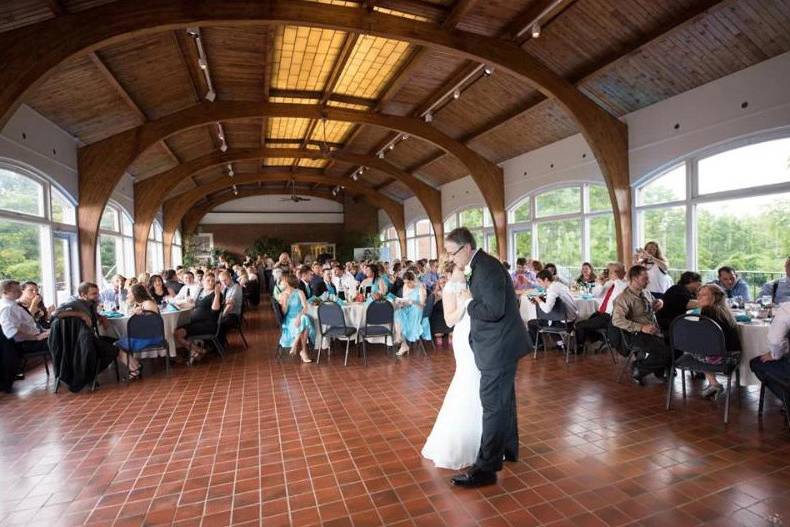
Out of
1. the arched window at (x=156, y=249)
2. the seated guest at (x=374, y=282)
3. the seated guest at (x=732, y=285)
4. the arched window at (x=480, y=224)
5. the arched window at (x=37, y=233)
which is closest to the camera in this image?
the seated guest at (x=732, y=285)

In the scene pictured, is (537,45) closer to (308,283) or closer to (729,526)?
(308,283)

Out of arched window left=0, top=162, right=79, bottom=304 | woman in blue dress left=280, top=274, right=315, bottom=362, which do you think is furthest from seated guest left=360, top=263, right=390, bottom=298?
arched window left=0, top=162, right=79, bottom=304

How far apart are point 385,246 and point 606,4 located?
1875 cm

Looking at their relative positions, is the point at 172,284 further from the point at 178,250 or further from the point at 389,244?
the point at 389,244

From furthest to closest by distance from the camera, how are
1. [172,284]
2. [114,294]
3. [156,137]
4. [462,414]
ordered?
[156,137] → [172,284] → [114,294] → [462,414]

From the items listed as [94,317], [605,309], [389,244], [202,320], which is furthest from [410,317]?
[389,244]

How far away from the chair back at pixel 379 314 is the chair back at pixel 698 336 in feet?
11.0

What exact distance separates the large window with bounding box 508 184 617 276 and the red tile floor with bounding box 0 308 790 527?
548 centimetres

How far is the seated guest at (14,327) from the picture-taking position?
5.03 m

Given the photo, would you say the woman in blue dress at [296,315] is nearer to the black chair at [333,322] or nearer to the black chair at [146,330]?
the black chair at [333,322]

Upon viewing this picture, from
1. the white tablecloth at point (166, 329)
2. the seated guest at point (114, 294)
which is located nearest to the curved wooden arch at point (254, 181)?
Result: the seated guest at point (114, 294)

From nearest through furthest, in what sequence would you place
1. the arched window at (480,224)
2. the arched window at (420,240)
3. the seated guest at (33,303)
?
the seated guest at (33,303)
the arched window at (480,224)
the arched window at (420,240)

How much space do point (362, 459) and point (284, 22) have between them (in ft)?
18.6

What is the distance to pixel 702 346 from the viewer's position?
151 inches
